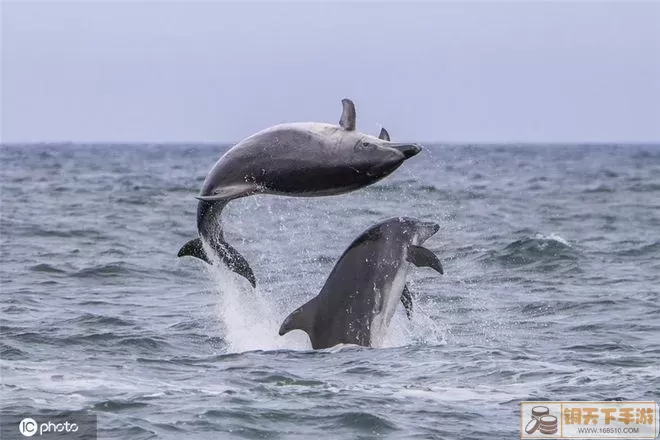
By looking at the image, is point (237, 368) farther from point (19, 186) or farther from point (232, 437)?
point (19, 186)

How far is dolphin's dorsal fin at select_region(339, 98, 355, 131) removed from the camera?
41.7 ft

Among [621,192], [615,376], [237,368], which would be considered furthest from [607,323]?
[621,192]

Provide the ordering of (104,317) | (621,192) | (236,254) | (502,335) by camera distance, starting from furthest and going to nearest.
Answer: (621,192), (104,317), (502,335), (236,254)

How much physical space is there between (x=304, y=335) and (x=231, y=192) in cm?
364

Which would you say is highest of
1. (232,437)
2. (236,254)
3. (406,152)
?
(406,152)

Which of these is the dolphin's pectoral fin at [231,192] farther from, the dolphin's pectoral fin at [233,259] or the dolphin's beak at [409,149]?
the dolphin's beak at [409,149]

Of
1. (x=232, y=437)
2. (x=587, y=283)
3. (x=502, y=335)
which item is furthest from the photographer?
(x=587, y=283)

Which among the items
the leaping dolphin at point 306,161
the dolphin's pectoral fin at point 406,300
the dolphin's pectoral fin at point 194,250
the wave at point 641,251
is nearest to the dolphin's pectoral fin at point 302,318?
the dolphin's pectoral fin at point 406,300

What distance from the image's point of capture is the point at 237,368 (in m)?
14.8

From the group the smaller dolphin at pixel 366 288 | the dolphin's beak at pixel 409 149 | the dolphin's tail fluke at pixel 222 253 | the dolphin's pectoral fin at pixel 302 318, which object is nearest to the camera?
the dolphin's beak at pixel 409 149

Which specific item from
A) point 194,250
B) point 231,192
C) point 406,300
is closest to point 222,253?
point 194,250

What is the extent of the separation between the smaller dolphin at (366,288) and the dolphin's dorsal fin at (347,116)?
2.82 meters

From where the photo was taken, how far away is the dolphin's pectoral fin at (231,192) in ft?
41.2

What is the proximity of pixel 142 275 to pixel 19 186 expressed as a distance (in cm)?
4103
